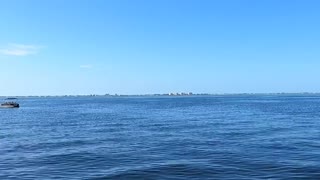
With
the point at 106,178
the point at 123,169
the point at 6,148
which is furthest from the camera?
the point at 6,148

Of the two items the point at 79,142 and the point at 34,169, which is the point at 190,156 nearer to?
the point at 34,169

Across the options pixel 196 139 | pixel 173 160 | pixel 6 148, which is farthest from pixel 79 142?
pixel 173 160

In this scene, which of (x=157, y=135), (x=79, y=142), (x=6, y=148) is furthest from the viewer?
(x=157, y=135)

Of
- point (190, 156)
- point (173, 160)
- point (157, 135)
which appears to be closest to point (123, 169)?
point (173, 160)

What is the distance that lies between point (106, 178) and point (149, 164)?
469 cm

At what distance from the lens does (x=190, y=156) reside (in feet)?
101

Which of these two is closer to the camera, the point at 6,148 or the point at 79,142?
the point at 6,148

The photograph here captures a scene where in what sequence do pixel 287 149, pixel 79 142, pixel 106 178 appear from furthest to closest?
pixel 79 142, pixel 287 149, pixel 106 178

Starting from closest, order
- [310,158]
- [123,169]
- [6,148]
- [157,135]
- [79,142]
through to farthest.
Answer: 1. [123,169]
2. [310,158]
3. [6,148]
4. [79,142]
5. [157,135]

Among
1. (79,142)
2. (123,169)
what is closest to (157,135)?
(79,142)

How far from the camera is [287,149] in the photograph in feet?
110

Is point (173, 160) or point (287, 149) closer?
point (173, 160)

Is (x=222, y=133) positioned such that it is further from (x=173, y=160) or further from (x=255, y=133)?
(x=173, y=160)

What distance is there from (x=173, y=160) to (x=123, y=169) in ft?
14.5
